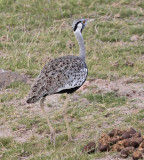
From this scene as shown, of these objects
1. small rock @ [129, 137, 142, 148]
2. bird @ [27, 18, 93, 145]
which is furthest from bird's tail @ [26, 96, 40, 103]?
small rock @ [129, 137, 142, 148]

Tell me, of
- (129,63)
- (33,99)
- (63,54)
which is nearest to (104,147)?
(33,99)

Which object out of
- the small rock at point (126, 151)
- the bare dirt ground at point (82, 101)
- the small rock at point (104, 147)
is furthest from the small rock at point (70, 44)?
the small rock at point (126, 151)

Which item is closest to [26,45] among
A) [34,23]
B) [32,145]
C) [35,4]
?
[34,23]

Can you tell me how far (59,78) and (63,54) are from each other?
3187 mm

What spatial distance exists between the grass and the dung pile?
13 centimetres

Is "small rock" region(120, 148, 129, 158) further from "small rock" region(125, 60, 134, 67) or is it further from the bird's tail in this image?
"small rock" region(125, 60, 134, 67)

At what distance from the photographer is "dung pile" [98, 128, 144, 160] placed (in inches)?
191

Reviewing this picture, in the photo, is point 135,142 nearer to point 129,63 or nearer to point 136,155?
point 136,155

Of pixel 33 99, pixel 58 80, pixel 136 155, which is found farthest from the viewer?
pixel 58 80

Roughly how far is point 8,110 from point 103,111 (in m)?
1.29

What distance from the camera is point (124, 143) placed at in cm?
505

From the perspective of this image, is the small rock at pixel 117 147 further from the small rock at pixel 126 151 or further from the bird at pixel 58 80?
the bird at pixel 58 80

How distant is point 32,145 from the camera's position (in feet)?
19.3

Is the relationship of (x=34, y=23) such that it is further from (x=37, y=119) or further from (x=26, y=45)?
(x=37, y=119)
